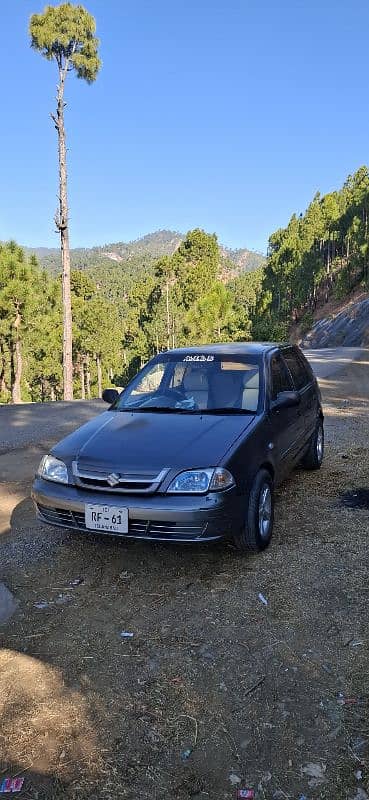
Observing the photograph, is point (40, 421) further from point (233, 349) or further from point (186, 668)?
point (186, 668)

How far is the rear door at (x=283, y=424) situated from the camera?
4.71m

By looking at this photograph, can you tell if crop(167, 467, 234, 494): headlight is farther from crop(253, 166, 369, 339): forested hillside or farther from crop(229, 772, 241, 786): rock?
crop(253, 166, 369, 339): forested hillside

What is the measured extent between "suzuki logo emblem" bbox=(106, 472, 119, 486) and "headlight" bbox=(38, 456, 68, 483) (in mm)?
420

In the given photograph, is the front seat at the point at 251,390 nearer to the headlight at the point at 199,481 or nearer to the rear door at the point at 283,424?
the rear door at the point at 283,424

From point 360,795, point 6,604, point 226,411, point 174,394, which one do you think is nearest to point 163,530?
point 6,604

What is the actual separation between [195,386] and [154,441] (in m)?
1.18

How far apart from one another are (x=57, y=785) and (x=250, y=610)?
1.59 metres

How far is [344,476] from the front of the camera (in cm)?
639

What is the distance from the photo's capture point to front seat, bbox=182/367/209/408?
479 centimetres

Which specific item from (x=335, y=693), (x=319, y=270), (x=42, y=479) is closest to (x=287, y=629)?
(x=335, y=693)

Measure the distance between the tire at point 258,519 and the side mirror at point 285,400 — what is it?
711 millimetres

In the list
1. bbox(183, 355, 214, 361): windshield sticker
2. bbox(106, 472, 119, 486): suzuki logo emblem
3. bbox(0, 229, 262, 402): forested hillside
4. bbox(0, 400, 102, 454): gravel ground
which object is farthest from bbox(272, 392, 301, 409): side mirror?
bbox(0, 229, 262, 402): forested hillside

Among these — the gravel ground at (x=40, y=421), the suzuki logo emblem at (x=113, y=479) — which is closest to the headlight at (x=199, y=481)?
the suzuki logo emblem at (x=113, y=479)

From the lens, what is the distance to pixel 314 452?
6.51 metres
